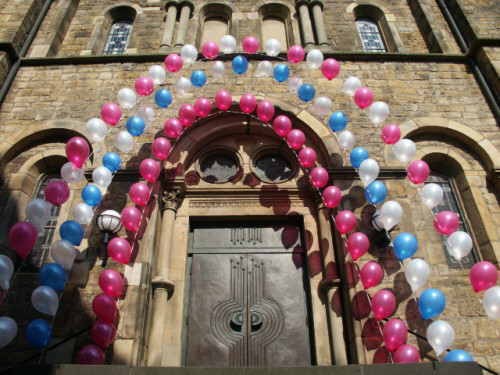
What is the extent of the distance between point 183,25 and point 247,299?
21.1 ft

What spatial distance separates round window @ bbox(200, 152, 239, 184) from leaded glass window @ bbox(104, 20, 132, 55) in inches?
158

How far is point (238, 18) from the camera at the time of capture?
351 inches

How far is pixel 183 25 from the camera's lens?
27.9 feet

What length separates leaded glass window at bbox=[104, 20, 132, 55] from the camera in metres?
8.77

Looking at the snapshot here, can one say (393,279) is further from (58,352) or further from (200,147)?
(58,352)

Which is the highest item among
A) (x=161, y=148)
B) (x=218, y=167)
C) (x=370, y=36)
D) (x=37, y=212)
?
(x=370, y=36)

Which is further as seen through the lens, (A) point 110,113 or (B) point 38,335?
(A) point 110,113

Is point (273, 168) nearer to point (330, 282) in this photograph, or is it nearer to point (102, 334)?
point (330, 282)

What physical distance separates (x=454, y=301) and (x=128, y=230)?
15.0 ft

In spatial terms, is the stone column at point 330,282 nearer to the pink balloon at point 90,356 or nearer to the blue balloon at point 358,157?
the blue balloon at point 358,157

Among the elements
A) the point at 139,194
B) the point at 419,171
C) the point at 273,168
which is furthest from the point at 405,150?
the point at 139,194

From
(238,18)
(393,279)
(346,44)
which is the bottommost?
(393,279)

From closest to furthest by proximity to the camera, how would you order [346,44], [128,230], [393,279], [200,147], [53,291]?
[53,291] → [393,279] → [128,230] → [200,147] → [346,44]

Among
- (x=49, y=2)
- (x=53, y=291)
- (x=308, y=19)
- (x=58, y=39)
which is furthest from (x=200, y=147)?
(x=49, y=2)
